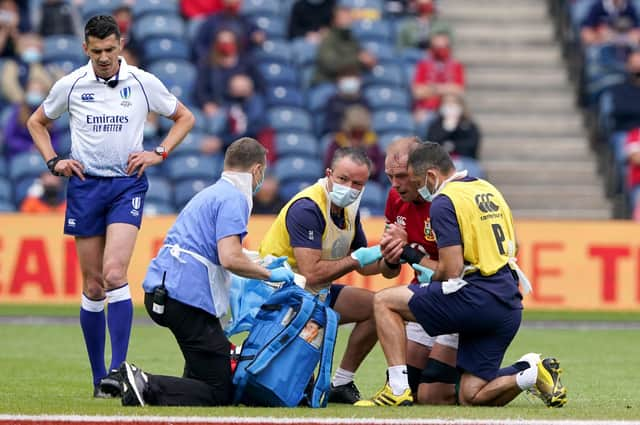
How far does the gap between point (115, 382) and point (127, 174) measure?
169cm

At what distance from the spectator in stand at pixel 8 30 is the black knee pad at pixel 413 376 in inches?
447

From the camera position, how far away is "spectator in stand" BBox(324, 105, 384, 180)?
18.7m

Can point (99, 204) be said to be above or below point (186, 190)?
above

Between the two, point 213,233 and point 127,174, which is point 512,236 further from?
point 127,174

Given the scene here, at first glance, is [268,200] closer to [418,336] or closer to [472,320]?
[418,336]

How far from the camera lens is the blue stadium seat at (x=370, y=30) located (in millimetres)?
21422

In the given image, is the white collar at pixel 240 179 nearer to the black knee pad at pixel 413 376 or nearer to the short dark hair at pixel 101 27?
the short dark hair at pixel 101 27

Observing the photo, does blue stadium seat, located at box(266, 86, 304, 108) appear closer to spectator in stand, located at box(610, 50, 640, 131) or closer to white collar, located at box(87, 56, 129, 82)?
spectator in stand, located at box(610, 50, 640, 131)

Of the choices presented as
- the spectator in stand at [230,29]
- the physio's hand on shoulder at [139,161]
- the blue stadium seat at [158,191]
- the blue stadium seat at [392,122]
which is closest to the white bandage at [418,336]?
the physio's hand on shoulder at [139,161]

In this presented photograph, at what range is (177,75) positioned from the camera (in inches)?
785

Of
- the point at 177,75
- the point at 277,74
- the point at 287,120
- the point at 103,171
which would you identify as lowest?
the point at 287,120

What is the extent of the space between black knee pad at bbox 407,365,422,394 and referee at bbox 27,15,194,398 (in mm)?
1909

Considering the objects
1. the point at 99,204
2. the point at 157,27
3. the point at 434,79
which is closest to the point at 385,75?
the point at 434,79

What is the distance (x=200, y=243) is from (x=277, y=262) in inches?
20.5
